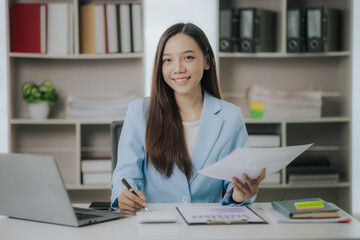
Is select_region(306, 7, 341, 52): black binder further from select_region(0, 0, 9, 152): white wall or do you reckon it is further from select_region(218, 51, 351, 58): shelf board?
select_region(0, 0, 9, 152): white wall

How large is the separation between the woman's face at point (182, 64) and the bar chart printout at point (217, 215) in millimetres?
546

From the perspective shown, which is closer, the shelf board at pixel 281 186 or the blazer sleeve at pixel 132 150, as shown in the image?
the blazer sleeve at pixel 132 150

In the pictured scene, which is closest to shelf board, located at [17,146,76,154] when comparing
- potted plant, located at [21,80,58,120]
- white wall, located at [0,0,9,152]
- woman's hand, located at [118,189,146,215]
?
white wall, located at [0,0,9,152]

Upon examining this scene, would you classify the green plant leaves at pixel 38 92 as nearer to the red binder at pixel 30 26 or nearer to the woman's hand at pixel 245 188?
the red binder at pixel 30 26

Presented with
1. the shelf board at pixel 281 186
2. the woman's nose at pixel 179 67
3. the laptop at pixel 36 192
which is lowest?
the shelf board at pixel 281 186

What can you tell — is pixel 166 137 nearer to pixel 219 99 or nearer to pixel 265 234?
pixel 219 99

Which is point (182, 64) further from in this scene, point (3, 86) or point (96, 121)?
point (3, 86)

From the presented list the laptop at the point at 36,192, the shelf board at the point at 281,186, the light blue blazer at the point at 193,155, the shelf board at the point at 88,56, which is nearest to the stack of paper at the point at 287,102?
the shelf board at the point at 281,186

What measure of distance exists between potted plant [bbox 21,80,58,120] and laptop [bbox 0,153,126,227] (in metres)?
1.77

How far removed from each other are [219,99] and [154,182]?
0.45 metres

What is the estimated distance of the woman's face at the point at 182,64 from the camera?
1.82m

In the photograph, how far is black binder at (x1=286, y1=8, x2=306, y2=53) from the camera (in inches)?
118
